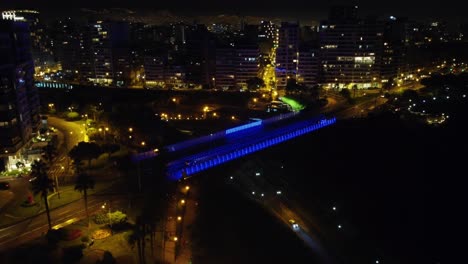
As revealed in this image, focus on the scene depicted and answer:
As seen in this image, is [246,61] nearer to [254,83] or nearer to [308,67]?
[254,83]

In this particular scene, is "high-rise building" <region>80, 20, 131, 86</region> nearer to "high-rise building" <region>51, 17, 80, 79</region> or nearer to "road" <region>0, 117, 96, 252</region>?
"high-rise building" <region>51, 17, 80, 79</region>

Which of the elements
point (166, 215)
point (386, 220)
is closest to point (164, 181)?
point (166, 215)

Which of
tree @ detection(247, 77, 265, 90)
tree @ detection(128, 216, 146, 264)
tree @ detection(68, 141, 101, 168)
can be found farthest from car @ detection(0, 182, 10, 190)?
tree @ detection(247, 77, 265, 90)

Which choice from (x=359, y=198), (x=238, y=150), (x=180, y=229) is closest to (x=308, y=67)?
(x=238, y=150)

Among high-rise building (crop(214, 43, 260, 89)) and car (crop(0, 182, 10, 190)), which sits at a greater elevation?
high-rise building (crop(214, 43, 260, 89))

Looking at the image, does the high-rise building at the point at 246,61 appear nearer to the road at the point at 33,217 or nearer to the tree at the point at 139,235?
the road at the point at 33,217

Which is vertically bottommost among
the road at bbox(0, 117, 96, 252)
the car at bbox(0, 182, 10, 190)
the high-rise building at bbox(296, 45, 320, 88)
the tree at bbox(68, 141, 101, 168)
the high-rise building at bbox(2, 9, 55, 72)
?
the road at bbox(0, 117, 96, 252)

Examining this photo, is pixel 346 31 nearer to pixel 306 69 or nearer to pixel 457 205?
pixel 306 69
